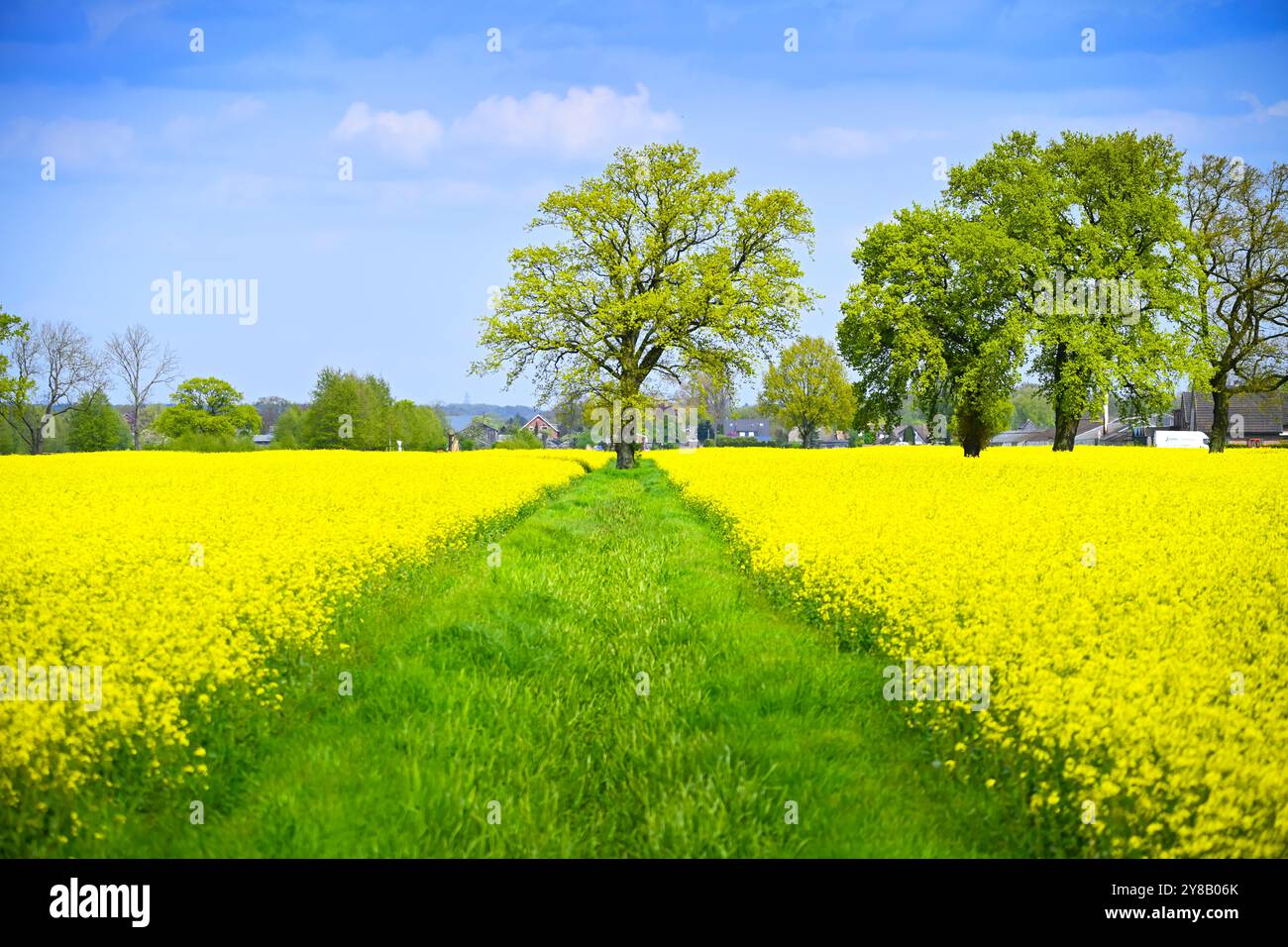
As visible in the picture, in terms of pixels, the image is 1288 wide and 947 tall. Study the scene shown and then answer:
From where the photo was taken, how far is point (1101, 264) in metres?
32.8

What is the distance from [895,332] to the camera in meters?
34.4

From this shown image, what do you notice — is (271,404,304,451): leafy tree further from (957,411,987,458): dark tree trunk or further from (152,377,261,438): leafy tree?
Answer: (957,411,987,458): dark tree trunk

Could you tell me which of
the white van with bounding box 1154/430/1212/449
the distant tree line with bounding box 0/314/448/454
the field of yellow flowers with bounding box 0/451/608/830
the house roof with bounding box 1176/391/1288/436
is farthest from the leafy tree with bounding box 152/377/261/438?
the house roof with bounding box 1176/391/1288/436

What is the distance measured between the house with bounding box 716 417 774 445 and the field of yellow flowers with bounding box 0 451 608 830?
457ft

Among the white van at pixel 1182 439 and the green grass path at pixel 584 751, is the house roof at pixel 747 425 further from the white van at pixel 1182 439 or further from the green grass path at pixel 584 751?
the green grass path at pixel 584 751

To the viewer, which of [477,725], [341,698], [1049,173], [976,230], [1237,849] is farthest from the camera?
[1049,173]

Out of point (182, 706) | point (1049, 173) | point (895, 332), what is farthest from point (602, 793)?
point (1049, 173)

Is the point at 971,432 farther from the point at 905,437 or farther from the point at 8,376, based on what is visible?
the point at 905,437

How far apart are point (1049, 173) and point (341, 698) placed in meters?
39.2
